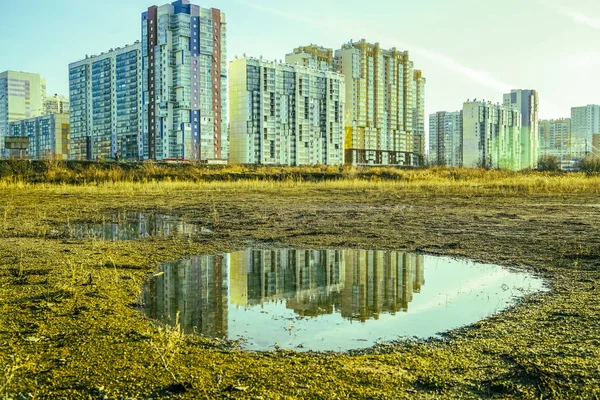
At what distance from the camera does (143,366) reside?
12.1 feet

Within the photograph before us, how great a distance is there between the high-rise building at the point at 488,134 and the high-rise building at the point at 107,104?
220ft

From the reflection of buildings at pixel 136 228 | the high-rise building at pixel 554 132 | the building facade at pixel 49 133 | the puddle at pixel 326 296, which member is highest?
the high-rise building at pixel 554 132

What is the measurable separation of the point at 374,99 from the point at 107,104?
49877 millimetres

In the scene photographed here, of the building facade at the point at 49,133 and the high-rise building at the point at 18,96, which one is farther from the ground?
the high-rise building at the point at 18,96

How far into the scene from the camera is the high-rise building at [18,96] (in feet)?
395

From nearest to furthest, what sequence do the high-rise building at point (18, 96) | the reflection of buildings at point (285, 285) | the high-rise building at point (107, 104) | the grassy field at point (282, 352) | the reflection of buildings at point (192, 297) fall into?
the grassy field at point (282, 352) < the reflection of buildings at point (192, 297) < the reflection of buildings at point (285, 285) < the high-rise building at point (107, 104) < the high-rise building at point (18, 96)

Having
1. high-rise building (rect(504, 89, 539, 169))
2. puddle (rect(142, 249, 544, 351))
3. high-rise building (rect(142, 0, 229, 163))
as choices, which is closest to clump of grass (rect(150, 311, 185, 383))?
puddle (rect(142, 249, 544, 351))

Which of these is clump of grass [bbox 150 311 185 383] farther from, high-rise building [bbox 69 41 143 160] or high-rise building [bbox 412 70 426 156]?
high-rise building [bbox 412 70 426 156]

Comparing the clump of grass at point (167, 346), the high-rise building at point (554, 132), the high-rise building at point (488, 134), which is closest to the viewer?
the clump of grass at point (167, 346)

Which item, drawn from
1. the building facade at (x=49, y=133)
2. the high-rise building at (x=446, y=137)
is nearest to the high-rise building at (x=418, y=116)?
the high-rise building at (x=446, y=137)

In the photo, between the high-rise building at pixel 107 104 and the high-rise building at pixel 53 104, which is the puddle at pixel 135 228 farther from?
the high-rise building at pixel 53 104

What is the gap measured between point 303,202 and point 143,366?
1535cm

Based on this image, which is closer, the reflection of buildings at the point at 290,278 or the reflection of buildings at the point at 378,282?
the reflection of buildings at the point at 378,282

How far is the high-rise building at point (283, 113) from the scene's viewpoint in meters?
82.1
